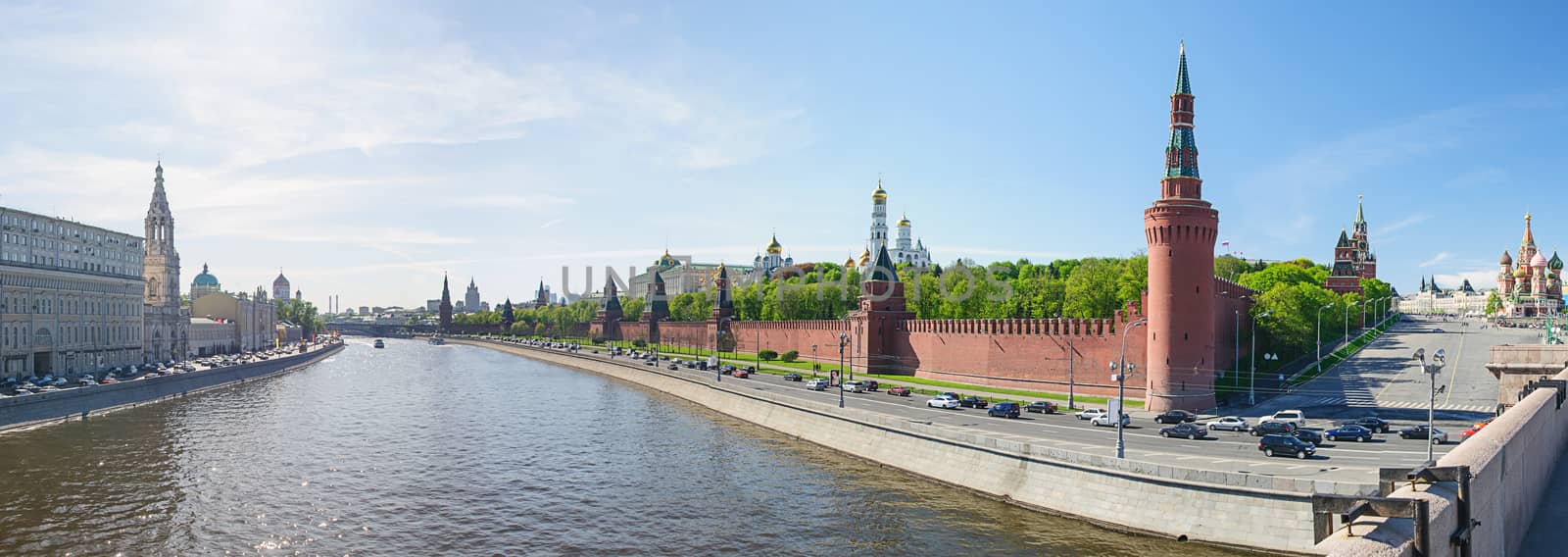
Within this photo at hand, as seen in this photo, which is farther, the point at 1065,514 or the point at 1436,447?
the point at 1436,447

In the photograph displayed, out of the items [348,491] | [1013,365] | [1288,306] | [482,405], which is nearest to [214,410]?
[482,405]

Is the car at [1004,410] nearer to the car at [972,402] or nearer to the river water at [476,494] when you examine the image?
the car at [972,402]

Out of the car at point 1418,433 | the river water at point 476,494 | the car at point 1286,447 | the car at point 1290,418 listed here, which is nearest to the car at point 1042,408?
the car at point 1290,418

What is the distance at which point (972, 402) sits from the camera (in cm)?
4938

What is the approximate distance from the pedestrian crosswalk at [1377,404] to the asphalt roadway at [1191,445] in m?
4.83

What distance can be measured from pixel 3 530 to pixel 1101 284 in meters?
70.5

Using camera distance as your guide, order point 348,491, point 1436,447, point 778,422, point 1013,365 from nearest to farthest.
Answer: point 1436,447
point 348,491
point 778,422
point 1013,365

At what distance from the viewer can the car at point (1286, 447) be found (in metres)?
31.2

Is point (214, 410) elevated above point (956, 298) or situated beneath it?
situated beneath

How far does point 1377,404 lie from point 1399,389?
239 inches

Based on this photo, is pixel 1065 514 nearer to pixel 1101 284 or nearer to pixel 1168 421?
pixel 1168 421

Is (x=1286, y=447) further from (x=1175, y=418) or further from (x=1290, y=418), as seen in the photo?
(x=1175, y=418)

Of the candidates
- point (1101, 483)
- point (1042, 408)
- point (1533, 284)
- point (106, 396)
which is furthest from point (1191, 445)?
point (1533, 284)

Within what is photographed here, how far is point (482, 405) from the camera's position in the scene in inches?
2719
